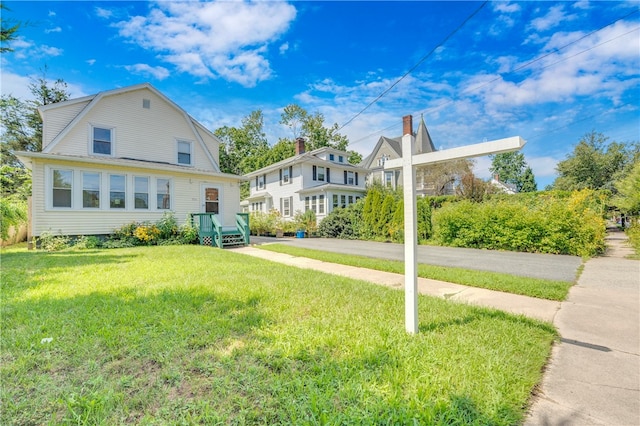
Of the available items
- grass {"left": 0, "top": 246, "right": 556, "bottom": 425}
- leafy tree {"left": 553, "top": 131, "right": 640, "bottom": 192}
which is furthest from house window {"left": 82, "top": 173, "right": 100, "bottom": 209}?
leafy tree {"left": 553, "top": 131, "right": 640, "bottom": 192}

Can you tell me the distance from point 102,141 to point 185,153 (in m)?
3.36

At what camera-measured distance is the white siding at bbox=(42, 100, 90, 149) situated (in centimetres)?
1130

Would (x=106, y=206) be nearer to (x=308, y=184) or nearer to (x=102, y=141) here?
(x=102, y=141)

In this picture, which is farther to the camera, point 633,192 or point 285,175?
point 285,175

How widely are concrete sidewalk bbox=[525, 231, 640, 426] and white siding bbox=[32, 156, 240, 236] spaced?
1350 cm

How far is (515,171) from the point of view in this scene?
181 ft

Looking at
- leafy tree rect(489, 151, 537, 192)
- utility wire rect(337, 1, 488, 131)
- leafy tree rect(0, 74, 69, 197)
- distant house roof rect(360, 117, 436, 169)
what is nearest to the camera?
utility wire rect(337, 1, 488, 131)

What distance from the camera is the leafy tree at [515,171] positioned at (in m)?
53.8

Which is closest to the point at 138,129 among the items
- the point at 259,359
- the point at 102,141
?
the point at 102,141

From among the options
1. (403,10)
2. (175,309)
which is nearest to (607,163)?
(403,10)

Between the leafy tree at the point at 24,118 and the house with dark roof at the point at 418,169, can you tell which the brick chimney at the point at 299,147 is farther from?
Answer: the leafy tree at the point at 24,118

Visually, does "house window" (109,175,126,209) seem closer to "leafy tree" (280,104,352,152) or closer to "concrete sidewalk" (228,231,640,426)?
"concrete sidewalk" (228,231,640,426)

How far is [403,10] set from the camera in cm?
930

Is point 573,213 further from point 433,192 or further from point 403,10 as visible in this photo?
point 433,192
